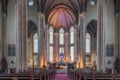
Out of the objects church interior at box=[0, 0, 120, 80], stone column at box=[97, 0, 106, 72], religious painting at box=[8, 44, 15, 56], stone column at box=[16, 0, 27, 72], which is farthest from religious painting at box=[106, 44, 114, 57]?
stone column at box=[16, 0, 27, 72]

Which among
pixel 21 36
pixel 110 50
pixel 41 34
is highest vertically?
pixel 41 34

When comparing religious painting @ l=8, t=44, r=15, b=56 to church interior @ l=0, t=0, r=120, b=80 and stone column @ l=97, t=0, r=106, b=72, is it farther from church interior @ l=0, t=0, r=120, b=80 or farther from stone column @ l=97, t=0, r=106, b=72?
stone column @ l=97, t=0, r=106, b=72

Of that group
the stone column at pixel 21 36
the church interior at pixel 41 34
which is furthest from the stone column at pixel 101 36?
the stone column at pixel 21 36

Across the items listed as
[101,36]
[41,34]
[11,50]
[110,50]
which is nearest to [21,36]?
[101,36]

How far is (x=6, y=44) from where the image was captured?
109 feet

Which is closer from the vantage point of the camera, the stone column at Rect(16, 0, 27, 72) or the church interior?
the stone column at Rect(16, 0, 27, 72)

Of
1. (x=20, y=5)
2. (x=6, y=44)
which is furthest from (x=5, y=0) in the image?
(x=20, y=5)

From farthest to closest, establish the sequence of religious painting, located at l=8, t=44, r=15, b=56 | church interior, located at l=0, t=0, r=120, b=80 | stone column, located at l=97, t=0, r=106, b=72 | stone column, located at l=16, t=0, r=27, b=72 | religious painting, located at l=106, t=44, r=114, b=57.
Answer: religious painting, located at l=106, t=44, r=114, b=57
religious painting, located at l=8, t=44, r=15, b=56
stone column, located at l=97, t=0, r=106, b=72
church interior, located at l=0, t=0, r=120, b=80
stone column, located at l=16, t=0, r=27, b=72

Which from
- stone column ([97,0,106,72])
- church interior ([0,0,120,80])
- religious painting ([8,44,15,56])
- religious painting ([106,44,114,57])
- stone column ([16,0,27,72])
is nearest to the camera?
stone column ([16,0,27,72])

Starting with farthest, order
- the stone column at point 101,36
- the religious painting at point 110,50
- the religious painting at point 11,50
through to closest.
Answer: the religious painting at point 110,50 → the religious painting at point 11,50 → the stone column at point 101,36

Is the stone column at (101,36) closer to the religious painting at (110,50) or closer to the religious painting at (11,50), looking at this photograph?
the religious painting at (110,50)

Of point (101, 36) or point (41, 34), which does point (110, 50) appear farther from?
point (41, 34)

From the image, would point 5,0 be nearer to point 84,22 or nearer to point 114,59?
point 84,22

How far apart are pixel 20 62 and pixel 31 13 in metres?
17.7
